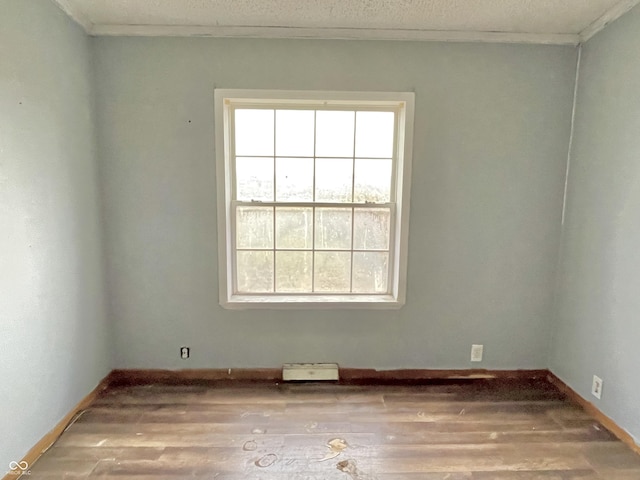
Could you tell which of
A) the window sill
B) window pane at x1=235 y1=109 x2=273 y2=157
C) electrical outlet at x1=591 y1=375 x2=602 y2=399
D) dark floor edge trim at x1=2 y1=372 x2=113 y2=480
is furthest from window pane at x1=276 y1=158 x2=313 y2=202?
electrical outlet at x1=591 y1=375 x2=602 y2=399

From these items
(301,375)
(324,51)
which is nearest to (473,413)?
(301,375)

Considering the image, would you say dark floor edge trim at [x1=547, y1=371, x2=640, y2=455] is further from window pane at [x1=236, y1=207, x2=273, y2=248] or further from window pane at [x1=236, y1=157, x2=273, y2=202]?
window pane at [x1=236, y1=157, x2=273, y2=202]

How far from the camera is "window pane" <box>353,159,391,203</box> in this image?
8.52ft

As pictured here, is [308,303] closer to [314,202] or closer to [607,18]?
[314,202]

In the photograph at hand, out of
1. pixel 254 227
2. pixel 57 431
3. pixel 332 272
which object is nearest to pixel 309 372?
pixel 332 272

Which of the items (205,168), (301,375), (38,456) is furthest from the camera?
(301,375)

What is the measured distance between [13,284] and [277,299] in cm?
147

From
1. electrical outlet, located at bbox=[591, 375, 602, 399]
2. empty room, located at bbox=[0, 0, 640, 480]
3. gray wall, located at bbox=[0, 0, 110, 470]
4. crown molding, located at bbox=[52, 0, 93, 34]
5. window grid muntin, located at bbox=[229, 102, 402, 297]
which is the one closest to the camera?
gray wall, located at bbox=[0, 0, 110, 470]

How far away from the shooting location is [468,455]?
1.93m

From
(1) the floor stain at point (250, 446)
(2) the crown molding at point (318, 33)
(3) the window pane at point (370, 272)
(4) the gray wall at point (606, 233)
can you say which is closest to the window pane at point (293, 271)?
(3) the window pane at point (370, 272)

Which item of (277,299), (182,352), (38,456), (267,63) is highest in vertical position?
(267,63)

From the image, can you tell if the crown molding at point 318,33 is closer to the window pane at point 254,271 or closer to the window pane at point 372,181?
the window pane at point 372,181

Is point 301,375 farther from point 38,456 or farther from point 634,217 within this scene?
point 634,217
